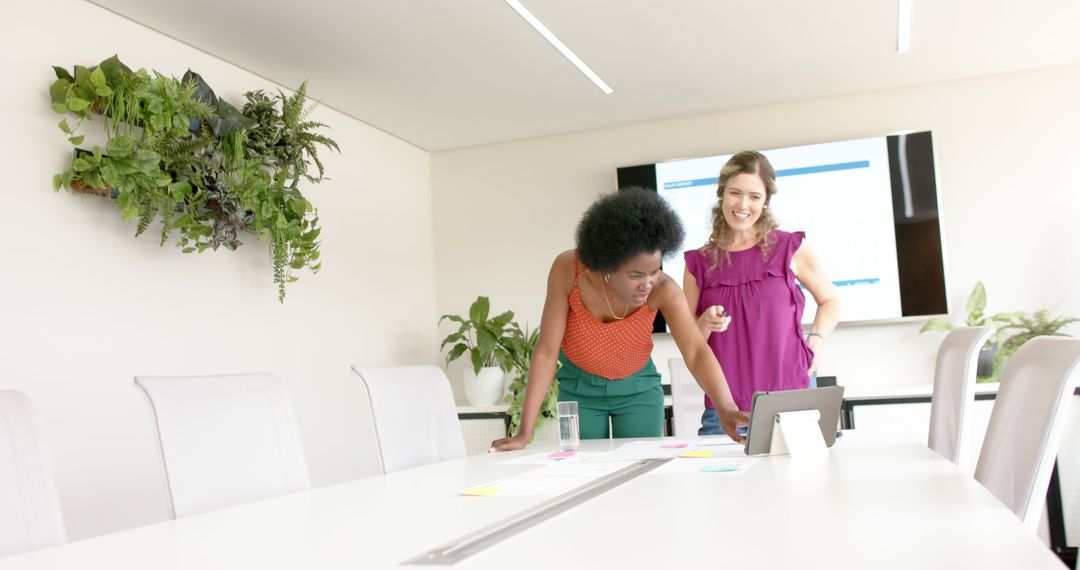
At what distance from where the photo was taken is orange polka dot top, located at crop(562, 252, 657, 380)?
256cm

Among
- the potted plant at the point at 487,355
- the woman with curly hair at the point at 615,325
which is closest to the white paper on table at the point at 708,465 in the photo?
the woman with curly hair at the point at 615,325

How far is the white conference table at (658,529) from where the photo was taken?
39.1 inches

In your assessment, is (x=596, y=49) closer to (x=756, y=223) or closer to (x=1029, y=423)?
(x=756, y=223)

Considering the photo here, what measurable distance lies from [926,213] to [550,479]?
375cm

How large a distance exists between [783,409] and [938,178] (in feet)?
11.1

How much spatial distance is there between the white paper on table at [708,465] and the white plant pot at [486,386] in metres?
3.16

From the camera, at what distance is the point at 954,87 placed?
486 centimetres

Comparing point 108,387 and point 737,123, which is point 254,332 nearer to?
point 108,387

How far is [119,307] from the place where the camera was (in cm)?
336

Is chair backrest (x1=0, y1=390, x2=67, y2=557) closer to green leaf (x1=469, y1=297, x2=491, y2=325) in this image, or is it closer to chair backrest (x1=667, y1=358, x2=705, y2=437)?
chair backrest (x1=667, y1=358, x2=705, y2=437)

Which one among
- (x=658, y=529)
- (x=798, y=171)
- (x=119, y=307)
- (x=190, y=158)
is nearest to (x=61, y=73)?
(x=190, y=158)

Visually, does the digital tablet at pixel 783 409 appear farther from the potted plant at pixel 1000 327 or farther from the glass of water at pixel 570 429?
the potted plant at pixel 1000 327

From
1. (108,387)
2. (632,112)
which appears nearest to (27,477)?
(108,387)

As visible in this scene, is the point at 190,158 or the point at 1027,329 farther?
the point at 1027,329
